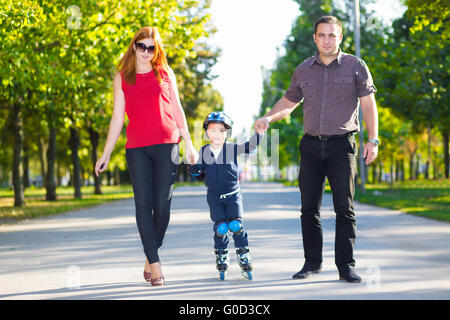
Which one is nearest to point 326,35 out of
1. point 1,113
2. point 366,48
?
point 1,113

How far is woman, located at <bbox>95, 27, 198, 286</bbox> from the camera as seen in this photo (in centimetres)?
586

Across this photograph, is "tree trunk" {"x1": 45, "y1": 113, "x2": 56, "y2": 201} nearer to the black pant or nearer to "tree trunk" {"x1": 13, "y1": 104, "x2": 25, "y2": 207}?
"tree trunk" {"x1": 13, "y1": 104, "x2": 25, "y2": 207}

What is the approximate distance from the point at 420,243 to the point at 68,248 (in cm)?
466

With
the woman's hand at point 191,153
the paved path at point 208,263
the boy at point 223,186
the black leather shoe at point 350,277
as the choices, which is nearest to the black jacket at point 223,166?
the boy at point 223,186

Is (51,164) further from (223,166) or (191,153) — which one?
(191,153)

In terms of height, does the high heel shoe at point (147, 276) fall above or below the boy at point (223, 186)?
below

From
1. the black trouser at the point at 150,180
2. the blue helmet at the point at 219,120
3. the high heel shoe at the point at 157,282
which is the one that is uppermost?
the blue helmet at the point at 219,120

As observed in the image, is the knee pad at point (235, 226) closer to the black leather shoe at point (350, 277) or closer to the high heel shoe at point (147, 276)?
the high heel shoe at point (147, 276)

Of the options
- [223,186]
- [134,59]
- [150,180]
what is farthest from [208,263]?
[134,59]

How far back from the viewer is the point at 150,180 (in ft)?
19.4

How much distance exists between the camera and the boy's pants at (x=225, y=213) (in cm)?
609

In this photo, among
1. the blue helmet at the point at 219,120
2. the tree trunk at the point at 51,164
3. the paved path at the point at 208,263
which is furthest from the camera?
the tree trunk at the point at 51,164

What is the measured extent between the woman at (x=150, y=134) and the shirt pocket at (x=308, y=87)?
110 centimetres

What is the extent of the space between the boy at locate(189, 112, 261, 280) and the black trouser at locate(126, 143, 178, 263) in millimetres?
294
